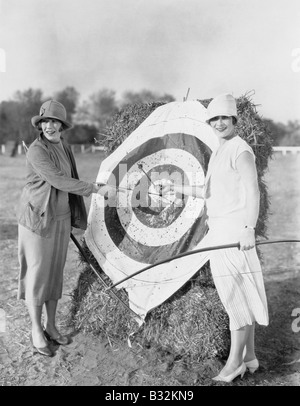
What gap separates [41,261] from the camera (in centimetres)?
302

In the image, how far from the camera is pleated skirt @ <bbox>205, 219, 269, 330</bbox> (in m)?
2.62

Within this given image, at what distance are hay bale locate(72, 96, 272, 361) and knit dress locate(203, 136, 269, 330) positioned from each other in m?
0.29

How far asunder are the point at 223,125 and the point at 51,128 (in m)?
1.17

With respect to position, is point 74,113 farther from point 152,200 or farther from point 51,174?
point 51,174

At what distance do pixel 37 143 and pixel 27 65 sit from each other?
11.7ft

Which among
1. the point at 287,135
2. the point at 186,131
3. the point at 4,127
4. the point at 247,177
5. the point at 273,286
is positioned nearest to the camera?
the point at 247,177

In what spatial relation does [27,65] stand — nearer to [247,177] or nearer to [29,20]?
[29,20]

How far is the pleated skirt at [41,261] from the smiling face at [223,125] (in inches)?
49.5

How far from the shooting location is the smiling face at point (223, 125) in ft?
8.37

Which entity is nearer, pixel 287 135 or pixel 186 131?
pixel 186 131

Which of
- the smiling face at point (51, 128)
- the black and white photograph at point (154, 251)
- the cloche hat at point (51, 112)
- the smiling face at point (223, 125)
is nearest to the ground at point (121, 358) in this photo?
the black and white photograph at point (154, 251)

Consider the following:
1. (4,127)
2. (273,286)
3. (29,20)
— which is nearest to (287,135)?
(273,286)

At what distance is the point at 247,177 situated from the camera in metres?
2.42

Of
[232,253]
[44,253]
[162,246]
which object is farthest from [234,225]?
[44,253]
